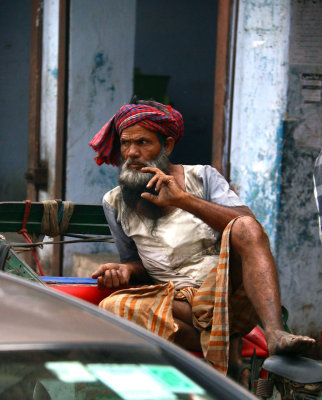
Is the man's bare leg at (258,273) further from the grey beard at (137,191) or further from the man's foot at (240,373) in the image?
the grey beard at (137,191)

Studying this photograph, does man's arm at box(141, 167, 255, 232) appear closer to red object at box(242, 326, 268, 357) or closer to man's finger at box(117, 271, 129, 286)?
man's finger at box(117, 271, 129, 286)

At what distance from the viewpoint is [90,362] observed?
4.77ft

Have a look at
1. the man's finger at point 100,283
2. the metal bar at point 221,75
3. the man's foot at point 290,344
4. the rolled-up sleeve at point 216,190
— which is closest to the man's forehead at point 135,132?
the rolled-up sleeve at point 216,190

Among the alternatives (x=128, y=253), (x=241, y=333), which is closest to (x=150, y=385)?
(x=241, y=333)

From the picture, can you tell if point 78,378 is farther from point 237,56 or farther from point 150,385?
point 237,56

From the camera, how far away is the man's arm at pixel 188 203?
3289mm

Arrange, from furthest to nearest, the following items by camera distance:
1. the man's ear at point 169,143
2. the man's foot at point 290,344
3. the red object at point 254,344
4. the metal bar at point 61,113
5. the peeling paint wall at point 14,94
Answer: the peeling paint wall at point 14,94 < the metal bar at point 61,113 < the man's ear at point 169,143 < the red object at point 254,344 < the man's foot at point 290,344

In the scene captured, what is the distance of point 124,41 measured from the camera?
6492mm

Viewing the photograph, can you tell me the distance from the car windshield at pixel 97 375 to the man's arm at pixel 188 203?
180 centimetres

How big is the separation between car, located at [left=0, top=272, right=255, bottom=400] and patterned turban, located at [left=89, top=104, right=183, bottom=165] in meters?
2.19

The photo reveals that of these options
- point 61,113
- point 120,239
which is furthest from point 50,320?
point 61,113

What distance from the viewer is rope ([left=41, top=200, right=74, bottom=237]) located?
12.7 feet

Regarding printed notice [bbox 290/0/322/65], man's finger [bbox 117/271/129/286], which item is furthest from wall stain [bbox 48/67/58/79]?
man's finger [bbox 117/271/129/286]

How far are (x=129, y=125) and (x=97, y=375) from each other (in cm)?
236
